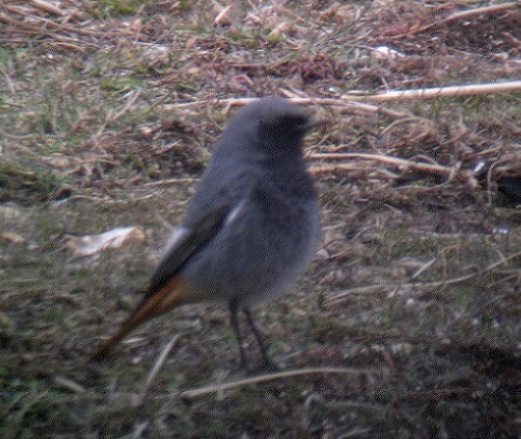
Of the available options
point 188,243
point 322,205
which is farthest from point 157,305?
point 322,205

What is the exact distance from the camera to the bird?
3277 millimetres

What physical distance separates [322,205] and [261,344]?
0.92 meters

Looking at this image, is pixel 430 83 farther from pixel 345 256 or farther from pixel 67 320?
pixel 67 320

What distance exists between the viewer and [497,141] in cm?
446

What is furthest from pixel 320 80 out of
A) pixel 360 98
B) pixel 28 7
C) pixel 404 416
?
pixel 404 416

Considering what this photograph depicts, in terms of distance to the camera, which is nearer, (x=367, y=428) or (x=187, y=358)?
(x=367, y=428)

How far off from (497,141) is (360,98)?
26.6 inches

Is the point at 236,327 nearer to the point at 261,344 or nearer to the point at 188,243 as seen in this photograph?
the point at 261,344

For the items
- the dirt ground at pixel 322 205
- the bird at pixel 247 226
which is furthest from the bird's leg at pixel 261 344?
the bird at pixel 247 226

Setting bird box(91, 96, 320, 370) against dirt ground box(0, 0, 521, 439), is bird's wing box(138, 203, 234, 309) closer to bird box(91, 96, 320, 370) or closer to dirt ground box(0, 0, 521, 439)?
bird box(91, 96, 320, 370)

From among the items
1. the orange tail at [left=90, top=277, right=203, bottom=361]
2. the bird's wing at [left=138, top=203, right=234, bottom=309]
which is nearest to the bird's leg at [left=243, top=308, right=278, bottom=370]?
the orange tail at [left=90, top=277, right=203, bottom=361]

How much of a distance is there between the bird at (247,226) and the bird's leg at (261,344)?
196 millimetres

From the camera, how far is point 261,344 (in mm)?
3549

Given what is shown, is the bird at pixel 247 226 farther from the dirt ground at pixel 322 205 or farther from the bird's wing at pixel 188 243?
the dirt ground at pixel 322 205
